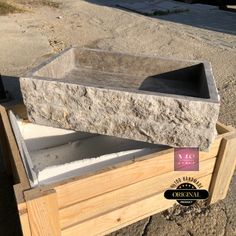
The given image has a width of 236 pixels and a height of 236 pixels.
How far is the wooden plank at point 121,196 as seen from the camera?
1.79 metres

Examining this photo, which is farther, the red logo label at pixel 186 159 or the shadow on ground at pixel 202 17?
the shadow on ground at pixel 202 17

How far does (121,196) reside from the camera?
6.31ft

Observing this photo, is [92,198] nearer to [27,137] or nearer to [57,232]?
[57,232]

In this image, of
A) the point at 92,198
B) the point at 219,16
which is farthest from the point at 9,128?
the point at 219,16

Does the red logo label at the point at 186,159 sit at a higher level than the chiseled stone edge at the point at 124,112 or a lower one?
lower

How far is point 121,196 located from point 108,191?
0.13 meters

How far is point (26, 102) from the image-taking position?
201cm

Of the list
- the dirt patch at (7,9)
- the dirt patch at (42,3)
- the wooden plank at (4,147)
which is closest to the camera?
the wooden plank at (4,147)

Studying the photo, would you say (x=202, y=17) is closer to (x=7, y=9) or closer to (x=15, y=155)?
(x=7, y=9)

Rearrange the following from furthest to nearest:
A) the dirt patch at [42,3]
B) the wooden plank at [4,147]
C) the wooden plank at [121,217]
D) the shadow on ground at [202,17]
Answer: the dirt patch at [42,3] < the shadow on ground at [202,17] < the wooden plank at [4,147] < the wooden plank at [121,217]

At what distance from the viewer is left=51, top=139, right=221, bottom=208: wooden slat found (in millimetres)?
1676

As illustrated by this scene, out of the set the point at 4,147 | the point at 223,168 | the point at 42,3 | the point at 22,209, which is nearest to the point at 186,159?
the point at 223,168

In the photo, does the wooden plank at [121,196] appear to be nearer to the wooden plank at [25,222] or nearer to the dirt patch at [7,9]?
the wooden plank at [25,222]

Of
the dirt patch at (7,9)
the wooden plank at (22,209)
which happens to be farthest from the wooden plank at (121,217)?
the dirt patch at (7,9)
